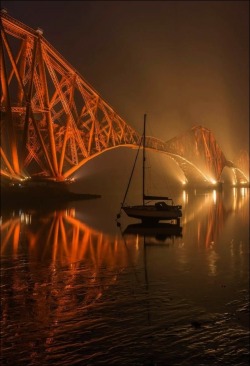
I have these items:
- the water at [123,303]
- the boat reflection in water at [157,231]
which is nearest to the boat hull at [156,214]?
the boat reflection in water at [157,231]

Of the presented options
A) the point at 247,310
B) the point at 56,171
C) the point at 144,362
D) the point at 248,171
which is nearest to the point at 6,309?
the point at 144,362

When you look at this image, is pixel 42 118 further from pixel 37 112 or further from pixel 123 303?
pixel 123 303

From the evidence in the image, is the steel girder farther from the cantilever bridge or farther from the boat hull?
the boat hull

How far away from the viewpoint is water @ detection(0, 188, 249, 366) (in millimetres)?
9227

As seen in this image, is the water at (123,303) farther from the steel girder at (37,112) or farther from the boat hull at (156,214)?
the steel girder at (37,112)

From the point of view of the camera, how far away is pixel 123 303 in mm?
12344

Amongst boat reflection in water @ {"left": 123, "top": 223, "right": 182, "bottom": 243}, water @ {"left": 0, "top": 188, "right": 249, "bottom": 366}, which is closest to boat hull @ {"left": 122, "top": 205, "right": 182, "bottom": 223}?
boat reflection in water @ {"left": 123, "top": 223, "right": 182, "bottom": 243}

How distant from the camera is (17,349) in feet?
30.0

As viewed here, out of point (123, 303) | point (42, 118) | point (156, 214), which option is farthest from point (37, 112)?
point (123, 303)

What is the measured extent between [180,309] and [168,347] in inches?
98.1

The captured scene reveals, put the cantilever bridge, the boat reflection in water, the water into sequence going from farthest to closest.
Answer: the cantilever bridge < the boat reflection in water < the water

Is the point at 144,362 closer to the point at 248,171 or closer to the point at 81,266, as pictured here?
the point at 81,266

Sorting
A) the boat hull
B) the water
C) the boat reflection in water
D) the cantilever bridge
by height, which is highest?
the cantilever bridge

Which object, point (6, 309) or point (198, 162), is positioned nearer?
point (6, 309)
